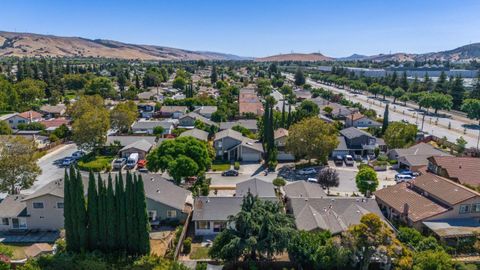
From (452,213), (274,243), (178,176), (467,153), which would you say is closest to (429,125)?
(467,153)

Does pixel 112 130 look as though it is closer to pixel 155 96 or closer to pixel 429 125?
pixel 155 96

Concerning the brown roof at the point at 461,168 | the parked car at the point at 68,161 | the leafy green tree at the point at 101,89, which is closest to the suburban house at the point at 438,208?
the brown roof at the point at 461,168

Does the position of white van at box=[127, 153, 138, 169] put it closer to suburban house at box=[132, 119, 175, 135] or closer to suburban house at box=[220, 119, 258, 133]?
suburban house at box=[132, 119, 175, 135]

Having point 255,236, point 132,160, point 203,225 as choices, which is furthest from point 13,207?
point 255,236

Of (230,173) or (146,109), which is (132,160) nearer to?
(230,173)

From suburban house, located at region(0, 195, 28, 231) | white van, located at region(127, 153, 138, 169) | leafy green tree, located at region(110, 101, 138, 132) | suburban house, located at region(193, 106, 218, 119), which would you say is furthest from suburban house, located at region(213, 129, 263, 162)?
suburban house, located at region(0, 195, 28, 231)

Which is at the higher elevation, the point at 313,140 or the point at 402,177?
the point at 313,140

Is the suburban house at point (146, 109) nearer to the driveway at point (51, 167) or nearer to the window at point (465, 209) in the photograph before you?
the driveway at point (51, 167)
